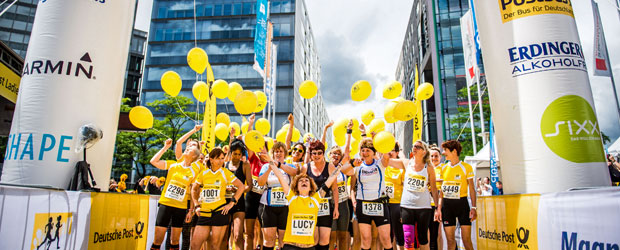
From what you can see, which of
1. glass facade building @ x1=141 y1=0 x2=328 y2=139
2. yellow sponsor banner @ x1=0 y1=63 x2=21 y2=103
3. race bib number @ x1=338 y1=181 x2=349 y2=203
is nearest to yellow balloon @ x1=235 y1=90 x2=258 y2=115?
race bib number @ x1=338 y1=181 x2=349 y2=203

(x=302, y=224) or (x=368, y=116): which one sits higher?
(x=368, y=116)

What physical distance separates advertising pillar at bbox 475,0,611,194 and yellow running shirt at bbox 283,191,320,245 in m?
2.66

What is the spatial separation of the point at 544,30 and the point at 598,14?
27.5ft

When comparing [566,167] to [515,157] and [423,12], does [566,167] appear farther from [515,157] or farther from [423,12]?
[423,12]

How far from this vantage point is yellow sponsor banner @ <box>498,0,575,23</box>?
4.38 meters

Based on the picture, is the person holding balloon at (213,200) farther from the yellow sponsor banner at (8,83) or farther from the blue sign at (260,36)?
the blue sign at (260,36)

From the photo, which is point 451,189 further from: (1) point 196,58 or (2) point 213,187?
(1) point 196,58

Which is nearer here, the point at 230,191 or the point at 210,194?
the point at 210,194

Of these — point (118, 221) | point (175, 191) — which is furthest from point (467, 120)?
point (118, 221)

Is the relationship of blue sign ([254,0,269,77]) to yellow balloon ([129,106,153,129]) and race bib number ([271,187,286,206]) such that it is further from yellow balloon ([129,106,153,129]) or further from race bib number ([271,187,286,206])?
race bib number ([271,187,286,206])

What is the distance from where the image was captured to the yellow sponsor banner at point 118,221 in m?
4.20

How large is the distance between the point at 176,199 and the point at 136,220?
0.70 m

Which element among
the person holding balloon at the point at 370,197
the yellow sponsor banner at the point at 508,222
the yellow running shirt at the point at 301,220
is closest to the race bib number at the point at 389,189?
the person holding balloon at the point at 370,197

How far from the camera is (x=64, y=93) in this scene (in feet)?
15.0
